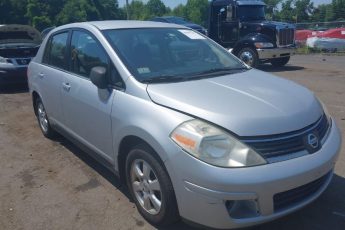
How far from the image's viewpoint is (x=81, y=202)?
3914mm

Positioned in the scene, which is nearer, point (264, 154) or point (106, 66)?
point (264, 154)

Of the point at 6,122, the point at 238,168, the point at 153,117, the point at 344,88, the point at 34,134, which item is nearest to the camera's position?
the point at 238,168

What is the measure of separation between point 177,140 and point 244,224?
761 millimetres

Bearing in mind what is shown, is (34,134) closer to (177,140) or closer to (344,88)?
(177,140)

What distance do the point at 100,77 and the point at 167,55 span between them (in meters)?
0.76

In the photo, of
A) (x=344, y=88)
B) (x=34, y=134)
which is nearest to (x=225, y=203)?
(x=34, y=134)

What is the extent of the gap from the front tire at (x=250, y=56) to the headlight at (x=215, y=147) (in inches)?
421

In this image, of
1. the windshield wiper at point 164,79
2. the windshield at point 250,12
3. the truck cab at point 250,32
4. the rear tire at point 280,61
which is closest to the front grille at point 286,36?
the truck cab at point 250,32

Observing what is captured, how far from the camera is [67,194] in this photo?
4.11 m

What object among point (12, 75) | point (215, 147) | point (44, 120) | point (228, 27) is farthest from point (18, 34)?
point (215, 147)

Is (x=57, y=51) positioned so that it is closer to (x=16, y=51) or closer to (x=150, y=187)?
(x=150, y=187)

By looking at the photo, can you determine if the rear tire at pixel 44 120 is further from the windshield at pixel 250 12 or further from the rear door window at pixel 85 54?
the windshield at pixel 250 12

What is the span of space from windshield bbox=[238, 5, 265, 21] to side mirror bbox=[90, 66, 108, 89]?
36.2ft

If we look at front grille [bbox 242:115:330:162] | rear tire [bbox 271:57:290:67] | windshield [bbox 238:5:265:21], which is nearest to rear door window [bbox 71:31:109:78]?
front grille [bbox 242:115:330:162]
